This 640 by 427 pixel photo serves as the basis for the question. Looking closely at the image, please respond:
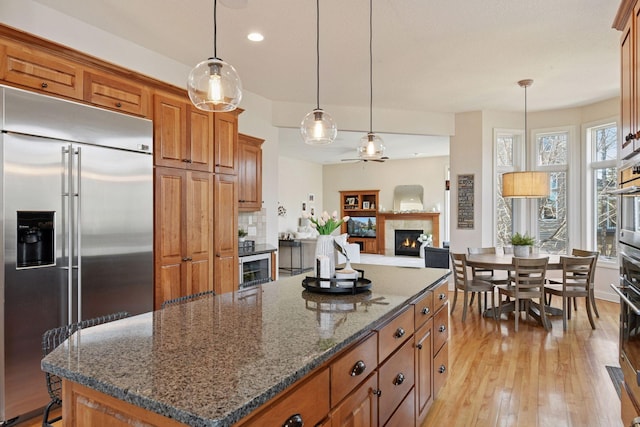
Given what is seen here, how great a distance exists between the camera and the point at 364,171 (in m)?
12.2

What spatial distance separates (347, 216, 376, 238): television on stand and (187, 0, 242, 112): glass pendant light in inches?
408

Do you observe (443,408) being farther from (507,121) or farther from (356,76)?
(507,121)

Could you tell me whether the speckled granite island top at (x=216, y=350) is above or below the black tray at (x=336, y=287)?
below

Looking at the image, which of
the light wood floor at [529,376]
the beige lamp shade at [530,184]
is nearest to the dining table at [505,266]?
the light wood floor at [529,376]

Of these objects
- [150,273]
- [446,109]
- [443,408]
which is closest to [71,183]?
[150,273]

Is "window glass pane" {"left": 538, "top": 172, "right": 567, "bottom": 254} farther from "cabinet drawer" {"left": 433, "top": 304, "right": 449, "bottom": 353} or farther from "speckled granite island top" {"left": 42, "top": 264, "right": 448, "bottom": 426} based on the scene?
"speckled granite island top" {"left": 42, "top": 264, "right": 448, "bottom": 426}

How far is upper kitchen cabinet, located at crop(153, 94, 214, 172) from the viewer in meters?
3.33

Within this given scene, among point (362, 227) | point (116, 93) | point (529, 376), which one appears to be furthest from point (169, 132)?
point (362, 227)

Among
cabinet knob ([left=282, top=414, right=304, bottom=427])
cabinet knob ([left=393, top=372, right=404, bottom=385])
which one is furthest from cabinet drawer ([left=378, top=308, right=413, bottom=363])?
cabinet knob ([left=282, top=414, right=304, bottom=427])

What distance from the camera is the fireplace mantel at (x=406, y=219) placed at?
433 inches

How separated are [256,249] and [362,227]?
7.76 meters

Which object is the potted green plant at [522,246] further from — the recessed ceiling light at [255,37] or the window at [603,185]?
the recessed ceiling light at [255,37]

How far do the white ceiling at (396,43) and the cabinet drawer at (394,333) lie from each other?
6.78ft

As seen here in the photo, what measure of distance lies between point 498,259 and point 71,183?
14.7 ft
